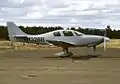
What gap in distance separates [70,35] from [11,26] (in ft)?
20.6

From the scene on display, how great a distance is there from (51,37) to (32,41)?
82.4 inches

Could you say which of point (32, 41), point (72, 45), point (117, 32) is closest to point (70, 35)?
point (72, 45)

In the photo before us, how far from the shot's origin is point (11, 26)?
34906mm
